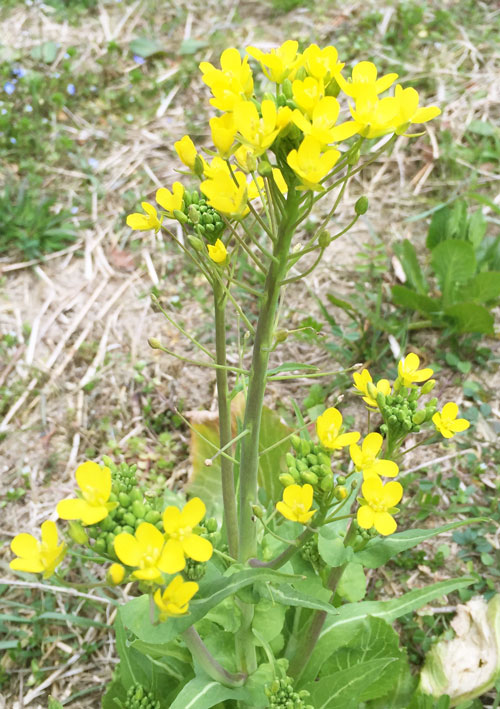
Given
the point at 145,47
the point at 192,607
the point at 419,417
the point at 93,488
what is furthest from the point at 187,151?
the point at 145,47

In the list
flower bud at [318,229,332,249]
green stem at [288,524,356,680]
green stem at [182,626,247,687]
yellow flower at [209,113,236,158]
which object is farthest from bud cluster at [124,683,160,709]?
yellow flower at [209,113,236,158]

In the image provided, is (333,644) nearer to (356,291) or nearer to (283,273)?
(283,273)

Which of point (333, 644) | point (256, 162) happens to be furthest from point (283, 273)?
point (333, 644)

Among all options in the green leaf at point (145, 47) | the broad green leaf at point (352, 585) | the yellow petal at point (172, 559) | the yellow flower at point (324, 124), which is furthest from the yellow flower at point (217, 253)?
the green leaf at point (145, 47)

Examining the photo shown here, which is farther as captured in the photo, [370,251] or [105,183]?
[105,183]

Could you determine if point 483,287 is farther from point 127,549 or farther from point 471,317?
point 127,549

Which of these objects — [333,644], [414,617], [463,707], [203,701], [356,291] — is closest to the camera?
[203,701]

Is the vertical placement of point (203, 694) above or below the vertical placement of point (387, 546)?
below

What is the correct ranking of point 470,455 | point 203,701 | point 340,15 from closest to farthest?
point 203,701, point 470,455, point 340,15
